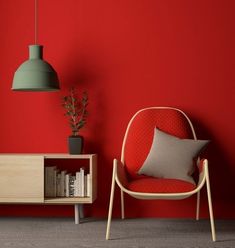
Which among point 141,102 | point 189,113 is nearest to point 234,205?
point 189,113

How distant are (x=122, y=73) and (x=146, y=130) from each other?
0.59 meters

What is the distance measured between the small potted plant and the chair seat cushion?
710 millimetres

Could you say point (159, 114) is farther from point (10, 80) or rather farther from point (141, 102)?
point (10, 80)

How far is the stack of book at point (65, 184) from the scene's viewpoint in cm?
388

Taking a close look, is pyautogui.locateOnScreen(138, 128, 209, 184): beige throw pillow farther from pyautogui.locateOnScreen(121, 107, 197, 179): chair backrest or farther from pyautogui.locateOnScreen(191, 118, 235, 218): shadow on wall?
pyautogui.locateOnScreen(191, 118, 235, 218): shadow on wall

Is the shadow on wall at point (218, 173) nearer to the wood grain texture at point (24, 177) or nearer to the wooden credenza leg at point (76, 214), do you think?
the wooden credenza leg at point (76, 214)

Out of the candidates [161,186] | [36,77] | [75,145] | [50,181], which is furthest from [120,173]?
[36,77]

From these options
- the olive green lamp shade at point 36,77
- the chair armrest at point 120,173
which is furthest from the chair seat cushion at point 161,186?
the olive green lamp shade at point 36,77

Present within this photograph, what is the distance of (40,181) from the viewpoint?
3.80 metres

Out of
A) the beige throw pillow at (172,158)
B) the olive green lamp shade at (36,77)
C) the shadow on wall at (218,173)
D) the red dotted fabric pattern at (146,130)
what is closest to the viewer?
the beige throw pillow at (172,158)

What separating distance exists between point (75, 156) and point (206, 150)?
114 cm

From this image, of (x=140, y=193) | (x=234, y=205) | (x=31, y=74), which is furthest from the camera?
(x=234, y=205)

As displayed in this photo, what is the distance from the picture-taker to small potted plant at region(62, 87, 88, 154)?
153 inches

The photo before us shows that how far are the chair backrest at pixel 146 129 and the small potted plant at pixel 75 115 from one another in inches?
14.9
